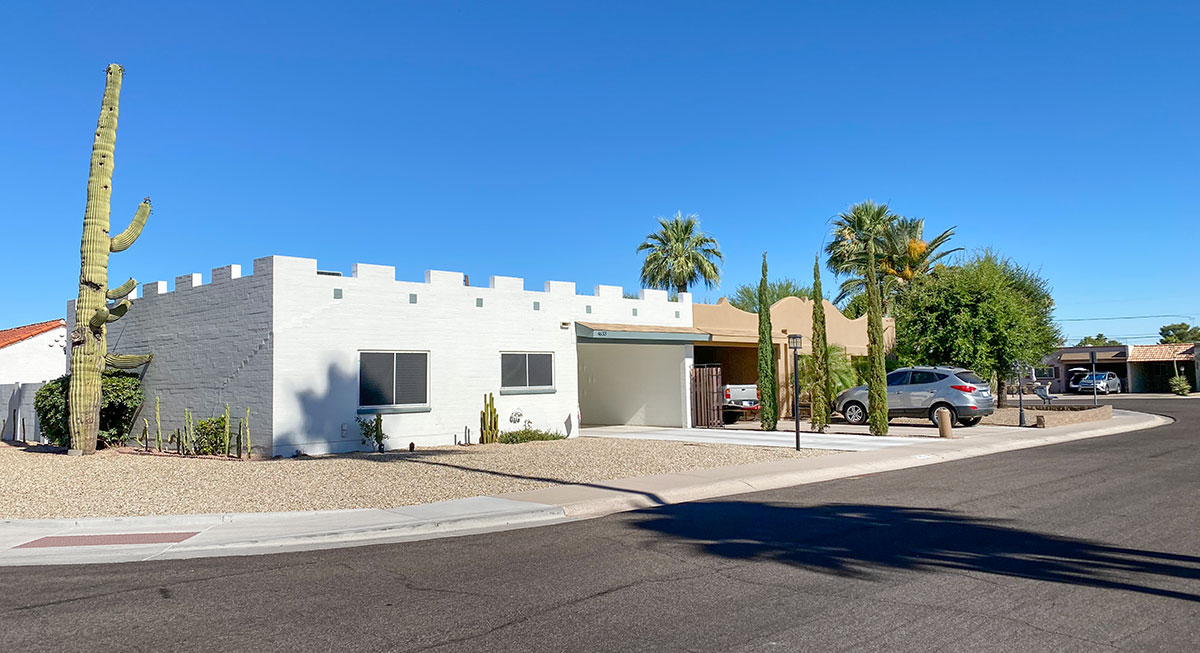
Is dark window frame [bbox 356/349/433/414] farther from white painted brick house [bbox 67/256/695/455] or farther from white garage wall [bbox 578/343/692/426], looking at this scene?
white garage wall [bbox 578/343/692/426]

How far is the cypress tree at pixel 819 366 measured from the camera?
24.3m

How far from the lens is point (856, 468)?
632 inches

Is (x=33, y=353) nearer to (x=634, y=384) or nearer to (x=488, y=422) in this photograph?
(x=488, y=422)

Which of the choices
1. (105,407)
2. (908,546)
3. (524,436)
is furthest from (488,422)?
(908,546)

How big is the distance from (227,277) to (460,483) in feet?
30.0

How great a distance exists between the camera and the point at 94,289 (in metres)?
19.0

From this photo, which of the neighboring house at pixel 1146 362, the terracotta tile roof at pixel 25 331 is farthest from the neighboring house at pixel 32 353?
the neighboring house at pixel 1146 362

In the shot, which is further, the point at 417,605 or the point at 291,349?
the point at 291,349

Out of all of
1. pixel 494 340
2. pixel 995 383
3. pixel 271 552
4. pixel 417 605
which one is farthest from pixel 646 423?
pixel 417 605

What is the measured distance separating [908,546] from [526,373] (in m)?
15.0

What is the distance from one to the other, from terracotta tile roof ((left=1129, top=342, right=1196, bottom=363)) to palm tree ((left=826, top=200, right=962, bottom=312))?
2880cm

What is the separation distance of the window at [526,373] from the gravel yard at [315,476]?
2.34 metres

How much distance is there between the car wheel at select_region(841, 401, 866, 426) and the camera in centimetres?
2667

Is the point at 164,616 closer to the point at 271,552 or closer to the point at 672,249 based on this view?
the point at 271,552
